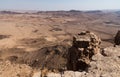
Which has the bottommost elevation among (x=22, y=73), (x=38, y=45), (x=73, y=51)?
(x=38, y=45)

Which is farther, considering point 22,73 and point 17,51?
point 17,51

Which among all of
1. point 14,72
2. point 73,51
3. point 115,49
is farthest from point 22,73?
point 115,49

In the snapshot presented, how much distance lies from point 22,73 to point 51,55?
11559 mm

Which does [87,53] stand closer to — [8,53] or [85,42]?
[85,42]

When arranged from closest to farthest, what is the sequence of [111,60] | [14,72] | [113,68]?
1. [113,68]
2. [111,60]
3. [14,72]

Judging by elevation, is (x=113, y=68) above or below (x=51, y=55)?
above

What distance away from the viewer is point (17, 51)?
37125 millimetres

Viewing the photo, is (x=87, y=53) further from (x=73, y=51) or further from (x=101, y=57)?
(x=101, y=57)

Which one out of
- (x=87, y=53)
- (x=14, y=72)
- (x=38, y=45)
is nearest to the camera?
(x=87, y=53)

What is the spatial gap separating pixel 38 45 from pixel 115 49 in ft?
108

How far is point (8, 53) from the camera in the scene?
35.9 metres

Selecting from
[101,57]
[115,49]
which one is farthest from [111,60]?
[115,49]

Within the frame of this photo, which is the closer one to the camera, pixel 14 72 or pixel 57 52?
pixel 14 72

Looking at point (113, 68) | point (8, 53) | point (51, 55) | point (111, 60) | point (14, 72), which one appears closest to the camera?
point (113, 68)
